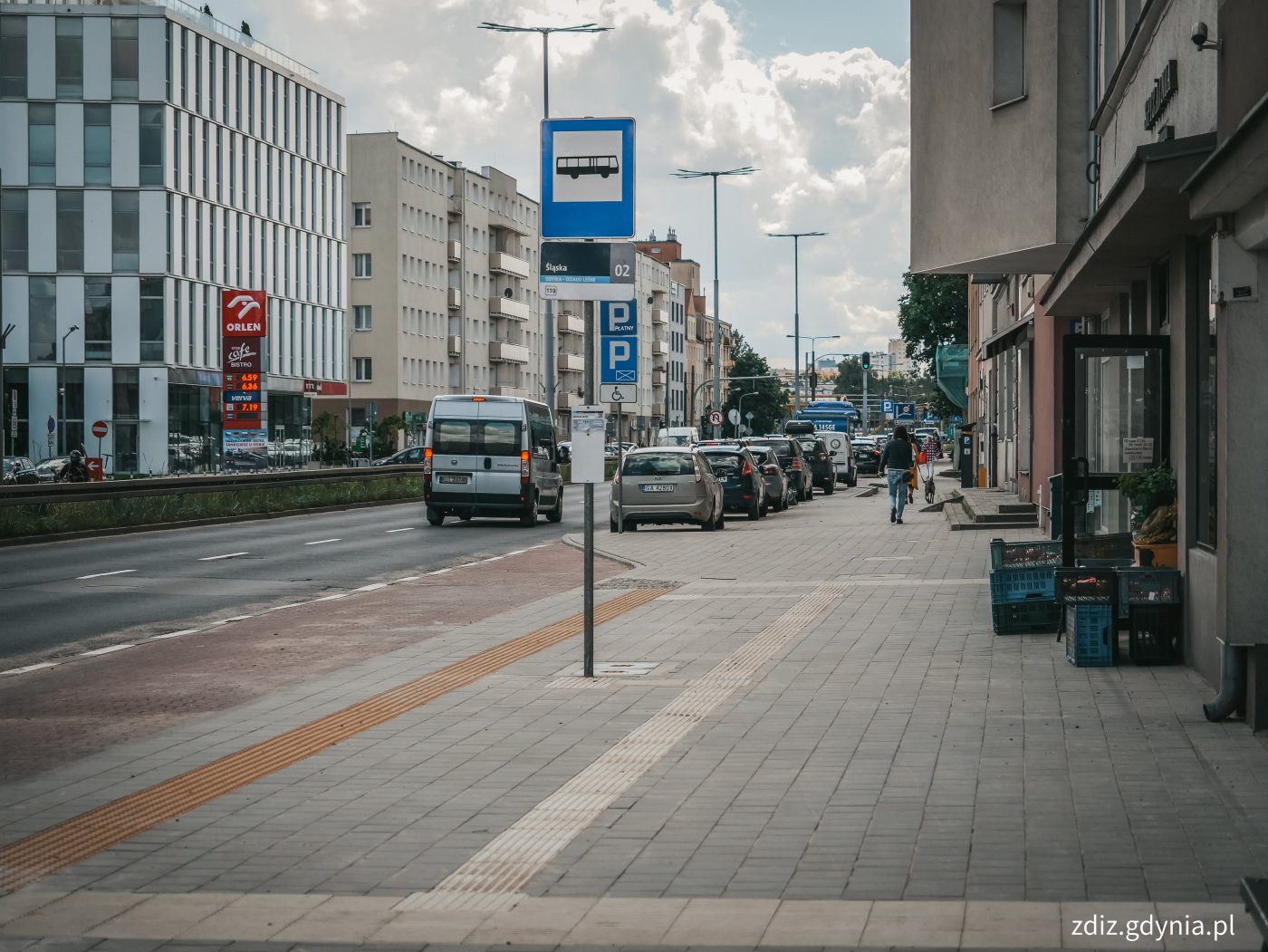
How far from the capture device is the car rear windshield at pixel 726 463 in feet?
121

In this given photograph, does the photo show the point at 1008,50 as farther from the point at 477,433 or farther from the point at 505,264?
the point at 505,264

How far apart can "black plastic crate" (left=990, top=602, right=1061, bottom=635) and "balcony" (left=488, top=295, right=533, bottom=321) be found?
111691 millimetres

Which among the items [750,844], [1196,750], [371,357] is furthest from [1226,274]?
[371,357]

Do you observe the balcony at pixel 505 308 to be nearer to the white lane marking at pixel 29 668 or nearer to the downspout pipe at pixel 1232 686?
the white lane marking at pixel 29 668

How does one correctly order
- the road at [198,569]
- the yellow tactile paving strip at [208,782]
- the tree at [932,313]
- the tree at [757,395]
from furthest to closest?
the tree at [757,395], the tree at [932,313], the road at [198,569], the yellow tactile paving strip at [208,782]

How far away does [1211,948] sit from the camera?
506 cm

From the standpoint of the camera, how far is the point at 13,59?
253 feet

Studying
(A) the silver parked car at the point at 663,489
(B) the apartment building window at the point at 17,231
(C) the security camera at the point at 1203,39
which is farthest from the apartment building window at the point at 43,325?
(C) the security camera at the point at 1203,39

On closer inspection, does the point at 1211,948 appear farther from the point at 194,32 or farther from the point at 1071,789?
the point at 194,32

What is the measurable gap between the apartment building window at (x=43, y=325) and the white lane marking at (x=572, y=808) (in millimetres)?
70511

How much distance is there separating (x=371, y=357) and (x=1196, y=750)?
10110 centimetres

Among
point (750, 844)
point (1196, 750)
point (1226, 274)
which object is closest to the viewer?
point (750, 844)

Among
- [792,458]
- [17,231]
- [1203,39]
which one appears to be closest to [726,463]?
[792,458]

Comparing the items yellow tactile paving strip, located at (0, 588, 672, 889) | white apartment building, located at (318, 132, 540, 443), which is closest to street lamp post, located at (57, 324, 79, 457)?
white apartment building, located at (318, 132, 540, 443)
